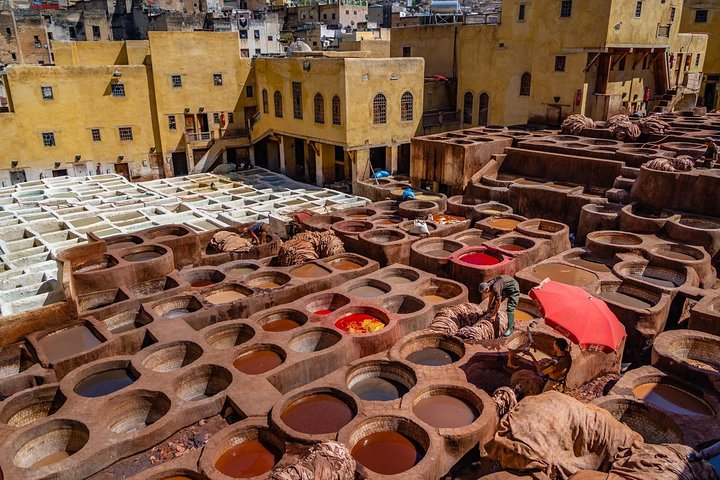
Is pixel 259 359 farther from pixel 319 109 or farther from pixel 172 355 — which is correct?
pixel 319 109

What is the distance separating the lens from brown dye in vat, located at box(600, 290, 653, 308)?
13.8m

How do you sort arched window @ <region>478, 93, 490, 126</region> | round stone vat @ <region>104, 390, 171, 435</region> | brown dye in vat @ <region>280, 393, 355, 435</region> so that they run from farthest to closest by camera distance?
arched window @ <region>478, 93, 490, 126</region>
round stone vat @ <region>104, 390, 171, 435</region>
brown dye in vat @ <region>280, 393, 355, 435</region>

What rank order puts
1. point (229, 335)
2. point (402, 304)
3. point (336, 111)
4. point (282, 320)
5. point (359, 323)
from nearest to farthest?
point (229, 335)
point (359, 323)
point (282, 320)
point (402, 304)
point (336, 111)

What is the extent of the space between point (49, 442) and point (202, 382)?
303 cm

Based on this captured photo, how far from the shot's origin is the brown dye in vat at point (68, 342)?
14.0 metres

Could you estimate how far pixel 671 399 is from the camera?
1055 centimetres

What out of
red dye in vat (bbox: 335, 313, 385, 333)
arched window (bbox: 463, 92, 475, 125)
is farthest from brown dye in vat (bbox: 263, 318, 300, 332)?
arched window (bbox: 463, 92, 475, 125)

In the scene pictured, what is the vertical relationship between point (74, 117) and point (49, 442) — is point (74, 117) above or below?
above

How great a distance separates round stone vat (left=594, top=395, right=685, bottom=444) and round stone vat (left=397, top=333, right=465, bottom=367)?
10.7 ft

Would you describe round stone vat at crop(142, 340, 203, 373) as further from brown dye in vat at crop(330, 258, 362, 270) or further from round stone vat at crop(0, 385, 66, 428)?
brown dye in vat at crop(330, 258, 362, 270)

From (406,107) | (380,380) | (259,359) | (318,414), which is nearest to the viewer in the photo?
(318,414)

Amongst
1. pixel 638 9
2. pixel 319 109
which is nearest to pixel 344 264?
pixel 319 109

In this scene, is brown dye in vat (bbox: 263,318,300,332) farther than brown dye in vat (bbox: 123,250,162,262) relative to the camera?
No

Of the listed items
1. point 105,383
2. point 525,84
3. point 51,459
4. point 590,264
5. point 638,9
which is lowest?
point 51,459
